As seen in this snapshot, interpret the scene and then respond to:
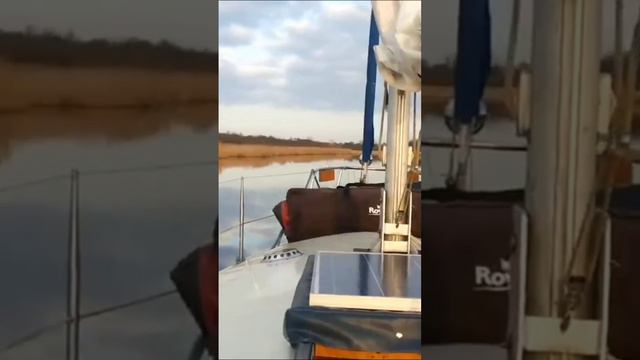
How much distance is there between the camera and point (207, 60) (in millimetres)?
588

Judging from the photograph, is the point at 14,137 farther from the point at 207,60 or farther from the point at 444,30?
the point at 444,30

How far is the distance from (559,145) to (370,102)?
1.53 m

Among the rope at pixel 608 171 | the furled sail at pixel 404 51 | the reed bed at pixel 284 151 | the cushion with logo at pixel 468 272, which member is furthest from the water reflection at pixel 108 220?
the reed bed at pixel 284 151

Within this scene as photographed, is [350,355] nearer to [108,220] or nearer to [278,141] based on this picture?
[278,141]

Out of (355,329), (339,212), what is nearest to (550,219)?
(355,329)

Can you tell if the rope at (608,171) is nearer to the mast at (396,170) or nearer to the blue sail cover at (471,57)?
the blue sail cover at (471,57)

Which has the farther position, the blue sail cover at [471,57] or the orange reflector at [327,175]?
the orange reflector at [327,175]

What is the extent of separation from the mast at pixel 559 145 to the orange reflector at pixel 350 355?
88 centimetres

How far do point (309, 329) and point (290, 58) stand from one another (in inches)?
37.2

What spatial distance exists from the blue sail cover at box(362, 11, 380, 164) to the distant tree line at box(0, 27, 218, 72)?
4.58 ft

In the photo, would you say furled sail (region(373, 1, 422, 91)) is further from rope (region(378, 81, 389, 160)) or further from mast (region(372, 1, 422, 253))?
rope (region(378, 81, 389, 160))

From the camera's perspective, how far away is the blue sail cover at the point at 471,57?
564 millimetres

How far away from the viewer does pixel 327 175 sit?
2100 millimetres

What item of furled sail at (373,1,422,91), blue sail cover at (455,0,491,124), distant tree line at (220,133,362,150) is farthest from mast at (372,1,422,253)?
blue sail cover at (455,0,491,124)
